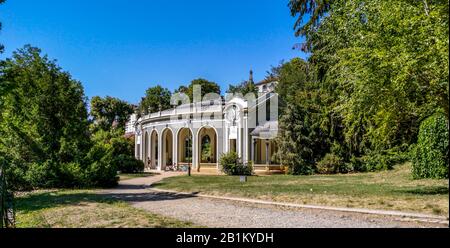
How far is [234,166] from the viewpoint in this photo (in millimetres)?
29672

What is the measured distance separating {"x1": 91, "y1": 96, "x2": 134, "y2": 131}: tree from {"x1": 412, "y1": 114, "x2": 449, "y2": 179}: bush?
180 ft

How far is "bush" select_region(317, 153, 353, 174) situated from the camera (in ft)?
92.3

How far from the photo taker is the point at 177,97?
67188 mm

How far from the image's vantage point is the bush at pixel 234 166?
97.7 feet

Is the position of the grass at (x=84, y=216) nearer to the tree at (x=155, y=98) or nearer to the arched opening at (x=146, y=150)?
the arched opening at (x=146, y=150)

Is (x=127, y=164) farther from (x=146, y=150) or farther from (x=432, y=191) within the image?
(x=432, y=191)

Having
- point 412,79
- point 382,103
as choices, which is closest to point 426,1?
point 412,79

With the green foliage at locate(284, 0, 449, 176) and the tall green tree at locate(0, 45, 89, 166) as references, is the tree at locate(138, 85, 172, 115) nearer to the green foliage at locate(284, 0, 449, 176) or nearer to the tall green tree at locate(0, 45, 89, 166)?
the tall green tree at locate(0, 45, 89, 166)

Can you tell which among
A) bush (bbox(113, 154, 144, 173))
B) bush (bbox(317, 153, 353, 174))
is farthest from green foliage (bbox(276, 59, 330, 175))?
bush (bbox(113, 154, 144, 173))

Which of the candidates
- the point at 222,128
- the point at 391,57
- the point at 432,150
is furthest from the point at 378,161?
the point at 391,57

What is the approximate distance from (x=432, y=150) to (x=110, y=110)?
58525mm

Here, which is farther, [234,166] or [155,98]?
[155,98]
